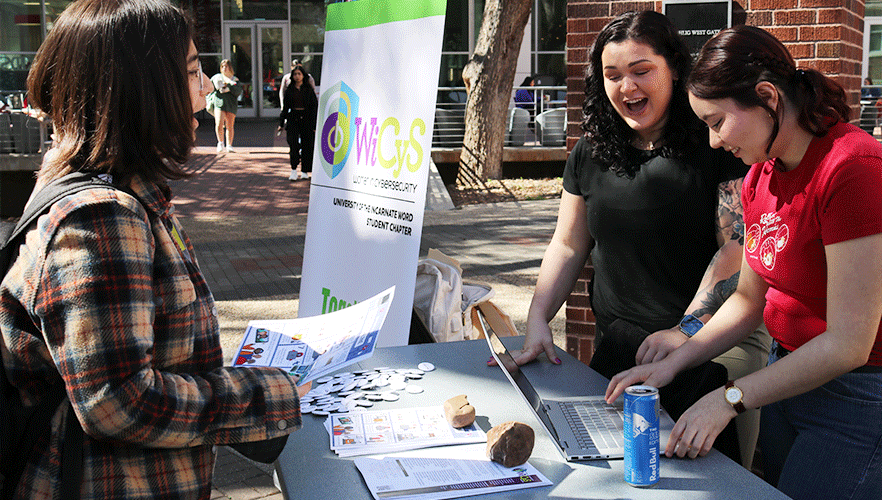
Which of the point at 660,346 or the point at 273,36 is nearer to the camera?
the point at 660,346

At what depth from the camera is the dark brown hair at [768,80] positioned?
69.6 inches

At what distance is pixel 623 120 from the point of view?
2.67 meters

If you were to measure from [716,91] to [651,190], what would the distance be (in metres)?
0.72

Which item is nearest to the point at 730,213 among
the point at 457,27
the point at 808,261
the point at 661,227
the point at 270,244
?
the point at 661,227

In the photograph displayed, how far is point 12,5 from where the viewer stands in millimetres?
23516

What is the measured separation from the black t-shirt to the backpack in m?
1.70

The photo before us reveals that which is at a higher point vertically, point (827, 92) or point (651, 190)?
point (827, 92)

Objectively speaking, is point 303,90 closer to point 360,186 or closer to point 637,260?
point 360,186

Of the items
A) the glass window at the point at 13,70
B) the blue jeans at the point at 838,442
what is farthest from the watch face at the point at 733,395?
the glass window at the point at 13,70

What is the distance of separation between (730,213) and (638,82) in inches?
20.2

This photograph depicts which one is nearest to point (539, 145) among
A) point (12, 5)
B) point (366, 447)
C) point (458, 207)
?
point (458, 207)

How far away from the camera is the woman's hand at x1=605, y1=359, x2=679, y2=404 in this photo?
199 centimetres

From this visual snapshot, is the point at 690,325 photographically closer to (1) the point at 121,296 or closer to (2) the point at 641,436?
(2) the point at 641,436

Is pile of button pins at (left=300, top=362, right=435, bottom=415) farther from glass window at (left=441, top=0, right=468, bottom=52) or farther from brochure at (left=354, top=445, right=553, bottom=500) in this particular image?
glass window at (left=441, top=0, right=468, bottom=52)
